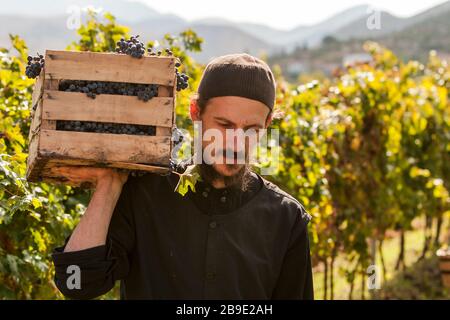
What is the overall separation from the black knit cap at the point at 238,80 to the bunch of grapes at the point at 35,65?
56 cm

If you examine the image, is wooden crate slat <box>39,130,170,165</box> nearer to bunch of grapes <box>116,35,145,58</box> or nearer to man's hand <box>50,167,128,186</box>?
man's hand <box>50,167,128,186</box>

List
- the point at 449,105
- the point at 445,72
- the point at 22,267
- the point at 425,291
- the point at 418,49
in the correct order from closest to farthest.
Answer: the point at 22,267, the point at 425,291, the point at 449,105, the point at 445,72, the point at 418,49

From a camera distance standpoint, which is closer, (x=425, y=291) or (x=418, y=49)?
(x=425, y=291)

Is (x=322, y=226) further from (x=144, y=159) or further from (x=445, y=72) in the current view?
(x=445, y=72)

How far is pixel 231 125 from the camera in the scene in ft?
7.75

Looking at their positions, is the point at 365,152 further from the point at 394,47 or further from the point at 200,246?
the point at 394,47

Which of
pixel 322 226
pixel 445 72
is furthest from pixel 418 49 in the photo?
pixel 322 226

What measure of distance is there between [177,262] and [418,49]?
4990 cm

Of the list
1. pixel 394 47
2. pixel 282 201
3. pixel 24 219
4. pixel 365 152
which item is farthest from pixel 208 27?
pixel 282 201

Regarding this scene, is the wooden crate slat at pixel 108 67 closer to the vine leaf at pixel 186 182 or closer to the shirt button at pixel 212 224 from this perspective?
the vine leaf at pixel 186 182

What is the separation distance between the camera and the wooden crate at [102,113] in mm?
2254

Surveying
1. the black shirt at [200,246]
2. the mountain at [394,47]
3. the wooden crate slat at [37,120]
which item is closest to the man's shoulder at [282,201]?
the black shirt at [200,246]

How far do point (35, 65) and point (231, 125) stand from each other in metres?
0.71

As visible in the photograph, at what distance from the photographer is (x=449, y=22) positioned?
175 ft
